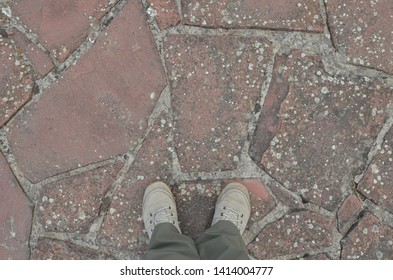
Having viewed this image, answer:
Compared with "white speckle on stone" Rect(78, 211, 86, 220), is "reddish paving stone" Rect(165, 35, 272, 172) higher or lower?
higher

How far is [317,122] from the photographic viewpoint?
6.63 ft

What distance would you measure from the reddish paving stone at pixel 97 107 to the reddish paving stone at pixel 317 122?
512 mm

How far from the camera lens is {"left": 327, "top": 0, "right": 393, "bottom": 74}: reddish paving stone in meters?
2.00

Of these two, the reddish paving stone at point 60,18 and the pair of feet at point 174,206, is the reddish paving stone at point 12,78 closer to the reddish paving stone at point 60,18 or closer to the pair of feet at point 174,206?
the reddish paving stone at point 60,18

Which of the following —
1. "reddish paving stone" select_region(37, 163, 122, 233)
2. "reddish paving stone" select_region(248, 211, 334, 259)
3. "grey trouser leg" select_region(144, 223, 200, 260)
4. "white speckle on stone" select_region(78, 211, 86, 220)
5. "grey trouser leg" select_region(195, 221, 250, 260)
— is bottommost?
"reddish paving stone" select_region(248, 211, 334, 259)

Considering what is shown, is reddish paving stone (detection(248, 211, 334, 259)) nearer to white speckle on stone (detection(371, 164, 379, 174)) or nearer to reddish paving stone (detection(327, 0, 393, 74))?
white speckle on stone (detection(371, 164, 379, 174))

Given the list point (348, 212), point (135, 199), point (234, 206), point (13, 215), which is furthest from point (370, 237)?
point (13, 215)

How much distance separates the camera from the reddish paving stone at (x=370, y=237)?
2043mm

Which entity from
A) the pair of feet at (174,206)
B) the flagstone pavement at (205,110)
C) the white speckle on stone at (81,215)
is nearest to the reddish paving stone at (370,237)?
the flagstone pavement at (205,110)

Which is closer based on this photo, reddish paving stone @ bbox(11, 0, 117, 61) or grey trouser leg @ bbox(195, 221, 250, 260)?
grey trouser leg @ bbox(195, 221, 250, 260)

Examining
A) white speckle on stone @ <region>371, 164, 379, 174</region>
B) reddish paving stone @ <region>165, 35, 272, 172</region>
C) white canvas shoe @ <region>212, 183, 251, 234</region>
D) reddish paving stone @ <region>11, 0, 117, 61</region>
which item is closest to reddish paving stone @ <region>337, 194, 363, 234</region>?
white speckle on stone @ <region>371, 164, 379, 174</region>

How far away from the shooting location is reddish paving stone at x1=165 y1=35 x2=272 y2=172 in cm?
202

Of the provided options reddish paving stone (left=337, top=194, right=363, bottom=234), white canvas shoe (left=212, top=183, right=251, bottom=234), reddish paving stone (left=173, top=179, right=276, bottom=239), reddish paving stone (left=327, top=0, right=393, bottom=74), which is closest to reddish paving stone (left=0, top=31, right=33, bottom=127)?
reddish paving stone (left=173, top=179, right=276, bottom=239)

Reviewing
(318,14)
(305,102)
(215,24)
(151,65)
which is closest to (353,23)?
(318,14)
